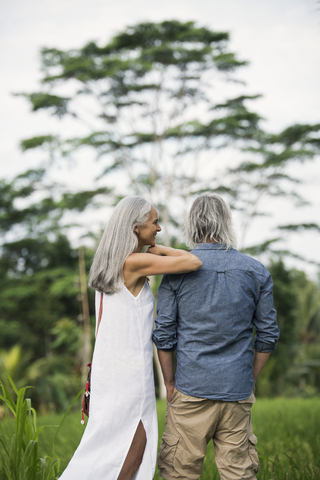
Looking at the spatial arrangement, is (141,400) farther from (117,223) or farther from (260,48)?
(260,48)

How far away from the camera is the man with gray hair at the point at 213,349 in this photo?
5.66ft

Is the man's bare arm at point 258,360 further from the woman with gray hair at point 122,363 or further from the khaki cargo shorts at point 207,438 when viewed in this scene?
the woman with gray hair at point 122,363

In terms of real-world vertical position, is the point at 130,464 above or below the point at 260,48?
below

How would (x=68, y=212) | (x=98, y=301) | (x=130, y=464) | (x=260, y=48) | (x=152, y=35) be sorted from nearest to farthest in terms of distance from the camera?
(x=130, y=464)
(x=98, y=301)
(x=152, y=35)
(x=260, y=48)
(x=68, y=212)

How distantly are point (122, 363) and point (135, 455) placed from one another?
37 cm

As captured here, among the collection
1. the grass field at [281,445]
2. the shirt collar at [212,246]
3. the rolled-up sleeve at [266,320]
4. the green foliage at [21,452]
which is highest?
the shirt collar at [212,246]

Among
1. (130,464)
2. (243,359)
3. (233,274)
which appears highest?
(233,274)

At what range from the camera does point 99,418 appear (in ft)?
5.64

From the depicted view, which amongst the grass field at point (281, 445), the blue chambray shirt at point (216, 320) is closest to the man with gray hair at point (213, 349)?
the blue chambray shirt at point (216, 320)

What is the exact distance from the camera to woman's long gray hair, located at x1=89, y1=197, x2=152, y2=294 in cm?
175

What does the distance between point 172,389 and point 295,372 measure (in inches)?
514

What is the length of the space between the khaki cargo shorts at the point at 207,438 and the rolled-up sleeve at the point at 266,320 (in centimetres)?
26

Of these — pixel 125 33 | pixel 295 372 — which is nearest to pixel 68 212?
pixel 125 33

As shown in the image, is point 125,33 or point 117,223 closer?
point 117,223
